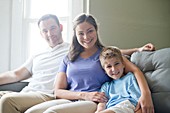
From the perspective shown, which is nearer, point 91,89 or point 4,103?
point 4,103

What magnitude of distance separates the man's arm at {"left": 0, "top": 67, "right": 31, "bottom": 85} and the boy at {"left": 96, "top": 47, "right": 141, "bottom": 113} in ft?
2.54

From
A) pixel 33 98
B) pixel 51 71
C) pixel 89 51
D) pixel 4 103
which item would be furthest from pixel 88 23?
pixel 4 103

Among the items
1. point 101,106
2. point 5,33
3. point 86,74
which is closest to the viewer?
point 101,106

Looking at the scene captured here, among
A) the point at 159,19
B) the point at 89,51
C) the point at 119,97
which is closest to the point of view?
the point at 119,97

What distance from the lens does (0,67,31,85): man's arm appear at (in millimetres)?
2062

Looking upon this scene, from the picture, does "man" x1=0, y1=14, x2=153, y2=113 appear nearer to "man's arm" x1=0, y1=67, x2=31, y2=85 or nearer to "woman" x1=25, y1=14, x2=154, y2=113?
"man's arm" x1=0, y1=67, x2=31, y2=85

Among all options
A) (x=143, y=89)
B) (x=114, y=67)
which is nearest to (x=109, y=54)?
(x=114, y=67)

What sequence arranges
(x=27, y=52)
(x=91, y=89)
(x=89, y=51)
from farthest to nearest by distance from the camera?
(x=27, y=52) → (x=89, y=51) → (x=91, y=89)

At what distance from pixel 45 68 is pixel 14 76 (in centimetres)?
28

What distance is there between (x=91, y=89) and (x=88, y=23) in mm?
460

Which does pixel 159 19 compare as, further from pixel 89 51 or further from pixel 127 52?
pixel 89 51

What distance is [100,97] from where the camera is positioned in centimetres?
158

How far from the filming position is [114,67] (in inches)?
64.0

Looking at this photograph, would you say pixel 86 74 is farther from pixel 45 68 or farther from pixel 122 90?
pixel 45 68
